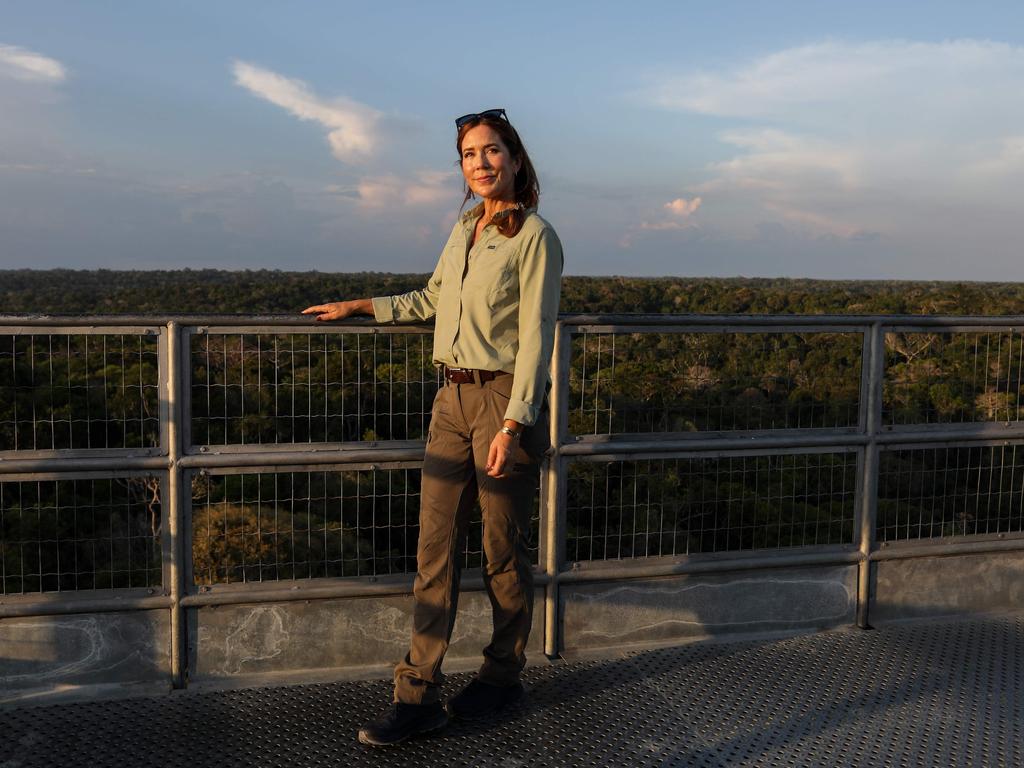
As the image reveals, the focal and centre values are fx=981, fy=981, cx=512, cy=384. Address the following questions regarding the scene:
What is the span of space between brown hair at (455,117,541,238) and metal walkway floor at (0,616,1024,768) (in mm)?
1848

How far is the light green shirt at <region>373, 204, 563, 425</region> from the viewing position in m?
3.40

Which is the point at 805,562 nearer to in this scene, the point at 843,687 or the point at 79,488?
the point at 843,687

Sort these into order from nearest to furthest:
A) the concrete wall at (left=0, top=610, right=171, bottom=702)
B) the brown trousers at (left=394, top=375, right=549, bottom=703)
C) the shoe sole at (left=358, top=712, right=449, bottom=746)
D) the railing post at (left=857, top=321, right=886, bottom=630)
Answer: the shoe sole at (left=358, top=712, right=449, bottom=746) < the brown trousers at (left=394, top=375, right=549, bottom=703) < the concrete wall at (left=0, top=610, right=171, bottom=702) < the railing post at (left=857, top=321, right=886, bottom=630)

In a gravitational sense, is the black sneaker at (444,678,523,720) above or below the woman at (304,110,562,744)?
below

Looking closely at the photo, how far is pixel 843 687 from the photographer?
4082mm

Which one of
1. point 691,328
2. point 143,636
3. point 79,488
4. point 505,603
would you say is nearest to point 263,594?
point 143,636

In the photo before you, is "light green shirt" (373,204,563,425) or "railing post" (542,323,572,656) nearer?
"light green shirt" (373,204,563,425)

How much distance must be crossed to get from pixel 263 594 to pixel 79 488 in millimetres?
14796

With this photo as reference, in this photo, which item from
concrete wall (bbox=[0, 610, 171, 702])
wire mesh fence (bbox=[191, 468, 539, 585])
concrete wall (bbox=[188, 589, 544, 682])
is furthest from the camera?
wire mesh fence (bbox=[191, 468, 539, 585])

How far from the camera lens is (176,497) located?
3.96 meters

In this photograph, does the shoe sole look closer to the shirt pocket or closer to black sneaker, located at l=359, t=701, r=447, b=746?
black sneaker, located at l=359, t=701, r=447, b=746

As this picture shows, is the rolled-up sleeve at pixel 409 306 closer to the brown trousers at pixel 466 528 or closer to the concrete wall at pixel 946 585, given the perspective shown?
the brown trousers at pixel 466 528

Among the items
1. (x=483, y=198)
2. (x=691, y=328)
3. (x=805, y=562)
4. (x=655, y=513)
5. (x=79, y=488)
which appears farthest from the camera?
(x=79, y=488)

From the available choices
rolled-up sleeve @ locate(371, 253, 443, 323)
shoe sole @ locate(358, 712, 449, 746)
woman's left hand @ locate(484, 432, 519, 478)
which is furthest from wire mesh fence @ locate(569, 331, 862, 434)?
shoe sole @ locate(358, 712, 449, 746)
